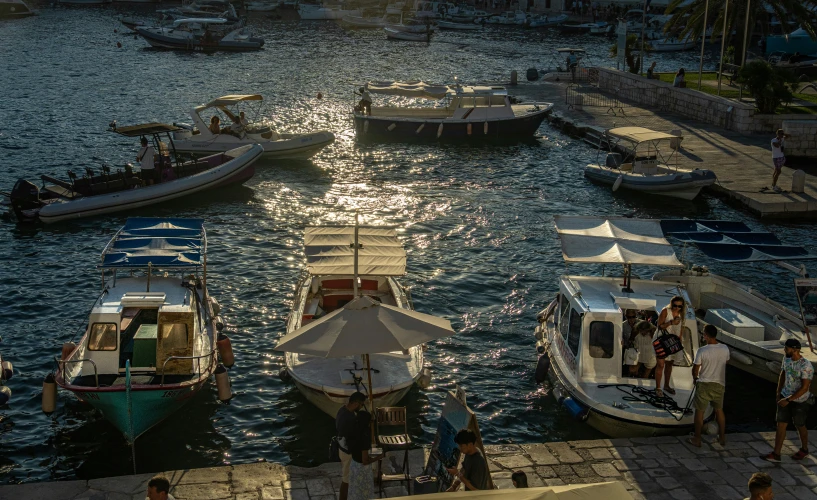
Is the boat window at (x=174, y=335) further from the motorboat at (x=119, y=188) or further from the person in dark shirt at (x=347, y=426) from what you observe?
the motorboat at (x=119, y=188)

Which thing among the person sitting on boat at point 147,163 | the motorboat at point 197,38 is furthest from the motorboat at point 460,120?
the motorboat at point 197,38

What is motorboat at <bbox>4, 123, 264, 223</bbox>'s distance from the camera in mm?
30109

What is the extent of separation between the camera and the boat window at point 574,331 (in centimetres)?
1727

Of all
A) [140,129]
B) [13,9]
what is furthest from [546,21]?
[140,129]

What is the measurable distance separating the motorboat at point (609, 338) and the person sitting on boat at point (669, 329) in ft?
0.44

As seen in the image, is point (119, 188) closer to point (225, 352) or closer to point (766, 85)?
point (225, 352)

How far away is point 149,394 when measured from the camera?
52.7 ft

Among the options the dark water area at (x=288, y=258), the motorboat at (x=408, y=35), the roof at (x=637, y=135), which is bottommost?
the dark water area at (x=288, y=258)

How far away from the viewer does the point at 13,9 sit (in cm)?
10638

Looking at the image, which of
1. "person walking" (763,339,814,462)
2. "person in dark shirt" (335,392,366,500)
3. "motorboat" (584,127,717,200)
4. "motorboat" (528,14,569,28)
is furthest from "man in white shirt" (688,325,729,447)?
"motorboat" (528,14,569,28)

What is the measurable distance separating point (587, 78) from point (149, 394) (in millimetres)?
46514

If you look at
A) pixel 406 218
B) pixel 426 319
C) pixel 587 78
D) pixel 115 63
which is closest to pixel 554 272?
pixel 406 218

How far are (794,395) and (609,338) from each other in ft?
11.9

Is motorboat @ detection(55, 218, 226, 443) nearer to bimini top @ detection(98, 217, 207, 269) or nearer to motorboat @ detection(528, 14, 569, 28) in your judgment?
bimini top @ detection(98, 217, 207, 269)
